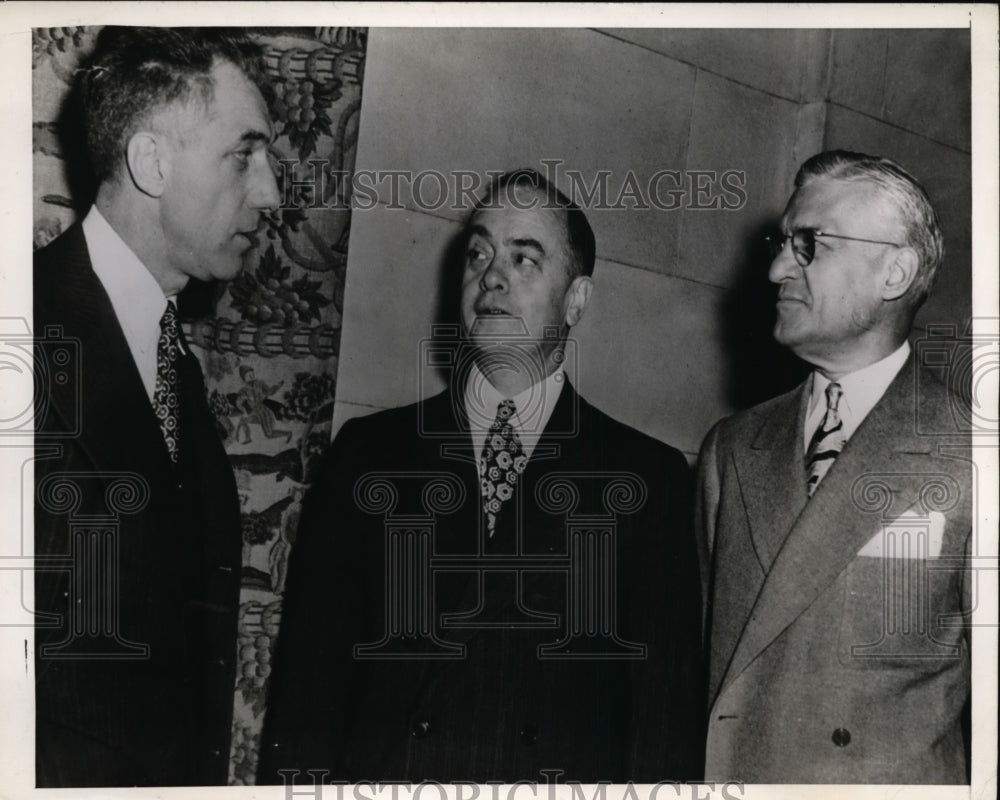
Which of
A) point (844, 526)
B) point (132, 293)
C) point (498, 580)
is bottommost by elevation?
point (498, 580)

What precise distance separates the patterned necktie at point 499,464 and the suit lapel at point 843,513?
575 mm

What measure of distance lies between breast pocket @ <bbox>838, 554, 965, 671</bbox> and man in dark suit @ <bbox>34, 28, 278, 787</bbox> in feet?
4.25

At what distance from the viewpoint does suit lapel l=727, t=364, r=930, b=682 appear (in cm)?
259

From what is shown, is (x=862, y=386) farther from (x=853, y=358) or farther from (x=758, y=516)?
(x=758, y=516)

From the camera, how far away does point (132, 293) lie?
2.57 m

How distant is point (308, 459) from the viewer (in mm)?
2627

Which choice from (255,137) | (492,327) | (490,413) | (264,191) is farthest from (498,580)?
(255,137)

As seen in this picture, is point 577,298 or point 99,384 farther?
point 577,298

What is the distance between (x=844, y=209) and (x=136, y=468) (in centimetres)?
160

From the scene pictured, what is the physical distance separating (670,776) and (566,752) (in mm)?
227

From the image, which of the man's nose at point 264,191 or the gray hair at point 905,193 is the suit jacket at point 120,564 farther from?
the gray hair at point 905,193

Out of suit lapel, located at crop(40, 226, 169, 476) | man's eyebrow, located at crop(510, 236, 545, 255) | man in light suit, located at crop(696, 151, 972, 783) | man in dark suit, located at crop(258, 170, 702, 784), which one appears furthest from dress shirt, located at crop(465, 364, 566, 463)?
suit lapel, located at crop(40, 226, 169, 476)

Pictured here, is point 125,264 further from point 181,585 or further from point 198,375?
point 181,585

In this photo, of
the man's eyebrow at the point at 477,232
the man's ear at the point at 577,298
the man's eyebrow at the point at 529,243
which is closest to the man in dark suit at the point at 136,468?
the man's eyebrow at the point at 477,232
